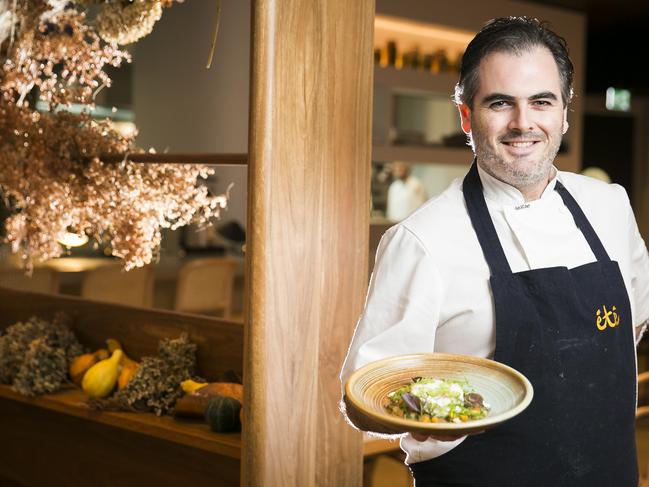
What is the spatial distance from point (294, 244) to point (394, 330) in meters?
0.58

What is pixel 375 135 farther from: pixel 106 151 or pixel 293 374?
pixel 293 374

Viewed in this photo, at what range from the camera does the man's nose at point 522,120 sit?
1.64 m

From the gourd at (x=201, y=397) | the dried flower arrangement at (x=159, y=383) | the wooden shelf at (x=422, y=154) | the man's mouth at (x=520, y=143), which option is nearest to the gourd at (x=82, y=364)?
the dried flower arrangement at (x=159, y=383)

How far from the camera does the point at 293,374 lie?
2248mm

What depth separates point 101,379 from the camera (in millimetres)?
2945

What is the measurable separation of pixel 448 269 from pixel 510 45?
42 centimetres

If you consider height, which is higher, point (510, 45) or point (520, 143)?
point (510, 45)

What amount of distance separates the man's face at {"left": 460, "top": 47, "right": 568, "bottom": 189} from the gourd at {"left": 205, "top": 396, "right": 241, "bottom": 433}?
1.16 metres

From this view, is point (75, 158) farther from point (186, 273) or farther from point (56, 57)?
point (186, 273)

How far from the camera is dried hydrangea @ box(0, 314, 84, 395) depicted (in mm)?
3057

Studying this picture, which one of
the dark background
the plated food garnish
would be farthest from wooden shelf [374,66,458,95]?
the plated food garnish

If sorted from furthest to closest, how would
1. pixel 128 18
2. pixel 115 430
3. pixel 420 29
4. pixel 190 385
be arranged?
pixel 420 29 → pixel 115 430 → pixel 128 18 → pixel 190 385

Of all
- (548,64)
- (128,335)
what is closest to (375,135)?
(128,335)

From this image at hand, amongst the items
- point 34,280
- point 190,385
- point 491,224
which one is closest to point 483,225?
point 491,224
